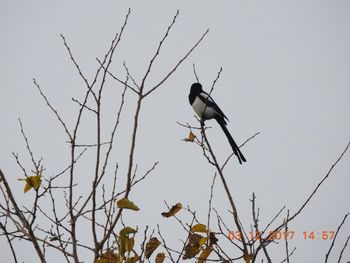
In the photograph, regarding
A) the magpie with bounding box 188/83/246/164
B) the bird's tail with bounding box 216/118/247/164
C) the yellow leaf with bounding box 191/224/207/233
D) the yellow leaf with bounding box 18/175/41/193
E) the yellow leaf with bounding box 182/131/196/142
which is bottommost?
the yellow leaf with bounding box 191/224/207/233

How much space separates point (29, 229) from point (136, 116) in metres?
0.64

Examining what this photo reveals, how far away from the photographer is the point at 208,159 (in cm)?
253

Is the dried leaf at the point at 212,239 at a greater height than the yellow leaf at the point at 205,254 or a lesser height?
greater

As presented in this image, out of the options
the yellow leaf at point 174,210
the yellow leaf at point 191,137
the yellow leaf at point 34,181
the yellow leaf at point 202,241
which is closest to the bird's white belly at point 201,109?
the yellow leaf at point 191,137

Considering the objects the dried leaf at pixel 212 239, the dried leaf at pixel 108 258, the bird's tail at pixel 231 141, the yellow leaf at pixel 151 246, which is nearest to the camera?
the dried leaf at pixel 108 258

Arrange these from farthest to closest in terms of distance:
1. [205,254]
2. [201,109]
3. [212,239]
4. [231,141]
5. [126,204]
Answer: [201,109] → [231,141] → [212,239] → [205,254] → [126,204]

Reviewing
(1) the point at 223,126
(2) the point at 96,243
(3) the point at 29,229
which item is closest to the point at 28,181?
(3) the point at 29,229

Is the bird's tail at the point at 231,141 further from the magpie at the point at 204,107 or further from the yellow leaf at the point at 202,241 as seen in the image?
the yellow leaf at the point at 202,241

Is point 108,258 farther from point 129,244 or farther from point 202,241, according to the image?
point 202,241

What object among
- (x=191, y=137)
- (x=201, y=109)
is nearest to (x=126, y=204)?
(x=191, y=137)

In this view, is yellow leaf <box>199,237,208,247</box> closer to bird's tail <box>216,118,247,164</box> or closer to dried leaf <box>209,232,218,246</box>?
dried leaf <box>209,232,218,246</box>

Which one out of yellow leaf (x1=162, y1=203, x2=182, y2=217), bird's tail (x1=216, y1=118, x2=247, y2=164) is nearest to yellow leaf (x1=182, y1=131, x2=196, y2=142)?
bird's tail (x1=216, y1=118, x2=247, y2=164)

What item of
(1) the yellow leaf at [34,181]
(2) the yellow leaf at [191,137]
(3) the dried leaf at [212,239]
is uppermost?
(2) the yellow leaf at [191,137]

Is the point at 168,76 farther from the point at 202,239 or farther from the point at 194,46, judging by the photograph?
the point at 202,239
